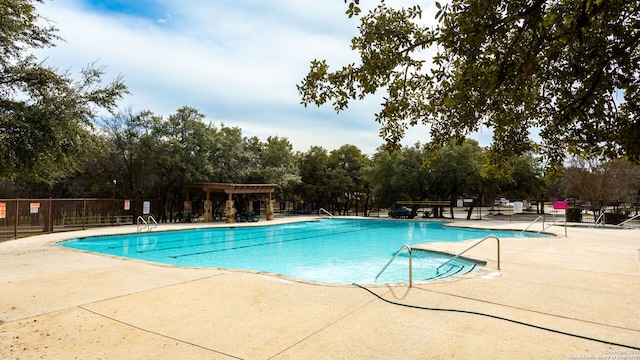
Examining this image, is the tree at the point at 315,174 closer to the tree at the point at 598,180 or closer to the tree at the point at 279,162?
the tree at the point at 279,162

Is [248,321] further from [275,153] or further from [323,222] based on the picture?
[275,153]

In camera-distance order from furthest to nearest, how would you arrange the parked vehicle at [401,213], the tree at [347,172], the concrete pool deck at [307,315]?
1. the tree at [347,172]
2. the parked vehicle at [401,213]
3. the concrete pool deck at [307,315]

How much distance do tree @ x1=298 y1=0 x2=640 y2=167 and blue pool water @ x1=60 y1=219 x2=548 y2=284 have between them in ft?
19.1

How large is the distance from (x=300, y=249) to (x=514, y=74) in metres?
12.6

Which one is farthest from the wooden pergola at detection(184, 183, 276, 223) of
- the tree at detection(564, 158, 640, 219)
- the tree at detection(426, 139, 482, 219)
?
the tree at detection(564, 158, 640, 219)

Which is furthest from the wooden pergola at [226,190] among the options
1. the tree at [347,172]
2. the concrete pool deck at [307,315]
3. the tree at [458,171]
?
the concrete pool deck at [307,315]

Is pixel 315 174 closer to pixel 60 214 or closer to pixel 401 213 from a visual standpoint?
pixel 401 213

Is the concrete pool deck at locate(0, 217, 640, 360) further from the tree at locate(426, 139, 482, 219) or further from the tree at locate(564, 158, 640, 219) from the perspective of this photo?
the tree at locate(564, 158, 640, 219)

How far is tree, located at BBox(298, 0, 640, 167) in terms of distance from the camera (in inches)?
105

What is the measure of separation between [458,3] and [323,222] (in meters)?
23.9

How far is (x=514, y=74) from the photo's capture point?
127 inches

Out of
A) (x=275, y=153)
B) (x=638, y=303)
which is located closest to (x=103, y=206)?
(x=275, y=153)

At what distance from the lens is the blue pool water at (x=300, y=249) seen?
1047cm

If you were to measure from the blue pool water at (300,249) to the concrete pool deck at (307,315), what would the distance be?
3.44 metres
